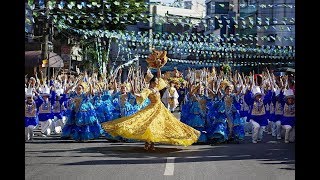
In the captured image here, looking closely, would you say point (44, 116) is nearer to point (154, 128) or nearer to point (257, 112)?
point (154, 128)

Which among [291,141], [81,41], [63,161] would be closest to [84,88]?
[63,161]

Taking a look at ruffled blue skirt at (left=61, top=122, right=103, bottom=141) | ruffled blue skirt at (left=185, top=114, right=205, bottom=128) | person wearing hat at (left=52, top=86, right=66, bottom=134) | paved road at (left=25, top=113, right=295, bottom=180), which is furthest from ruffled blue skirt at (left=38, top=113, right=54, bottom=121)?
ruffled blue skirt at (left=185, top=114, right=205, bottom=128)

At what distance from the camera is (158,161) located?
10.2 metres

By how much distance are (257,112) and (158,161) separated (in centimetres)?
472

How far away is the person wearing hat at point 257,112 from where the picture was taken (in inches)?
555

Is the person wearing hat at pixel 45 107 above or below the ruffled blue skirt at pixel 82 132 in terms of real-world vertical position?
above

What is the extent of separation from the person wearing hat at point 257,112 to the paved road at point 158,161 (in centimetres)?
60

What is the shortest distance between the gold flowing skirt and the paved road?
1.06ft

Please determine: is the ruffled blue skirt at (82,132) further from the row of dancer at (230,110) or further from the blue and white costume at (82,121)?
the row of dancer at (230,110)

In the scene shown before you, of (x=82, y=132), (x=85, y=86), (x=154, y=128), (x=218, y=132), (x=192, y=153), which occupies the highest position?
(x=85, y=86)

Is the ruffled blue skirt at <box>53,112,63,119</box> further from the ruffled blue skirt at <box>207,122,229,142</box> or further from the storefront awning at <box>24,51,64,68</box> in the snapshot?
the storefront awning at <box>24,51,64,68</box>

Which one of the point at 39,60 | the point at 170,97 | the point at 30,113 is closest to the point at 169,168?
the point at 30,113

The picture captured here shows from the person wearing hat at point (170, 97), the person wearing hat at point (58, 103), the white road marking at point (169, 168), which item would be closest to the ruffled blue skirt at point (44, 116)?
the person wearing hat at point (58, 103)
